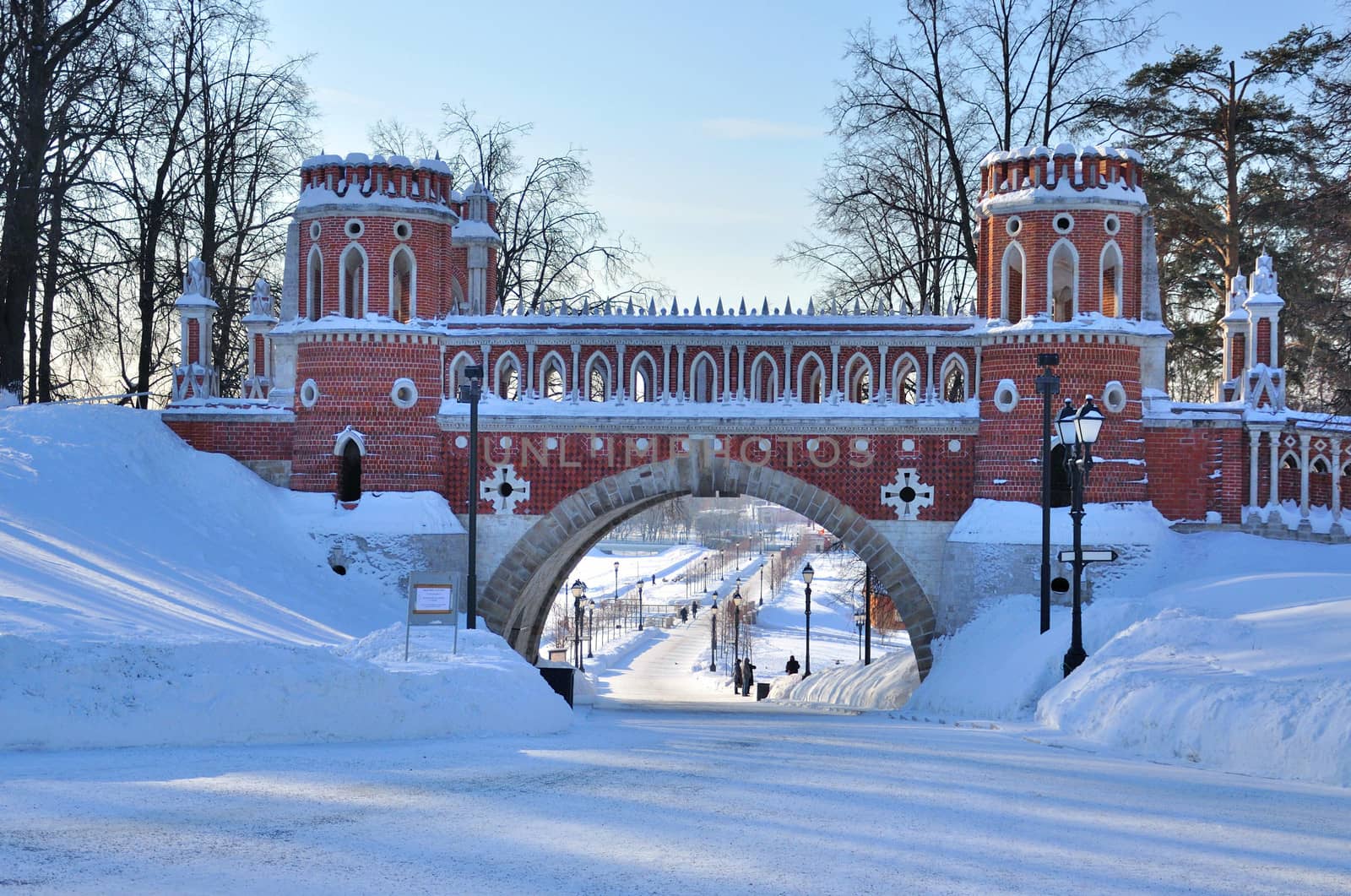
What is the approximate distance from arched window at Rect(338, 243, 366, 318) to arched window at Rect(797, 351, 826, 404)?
7.02 metres

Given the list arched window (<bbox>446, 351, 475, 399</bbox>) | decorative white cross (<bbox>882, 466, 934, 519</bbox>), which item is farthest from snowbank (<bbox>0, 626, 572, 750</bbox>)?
arched window (<bbox>446, 351, 475, 399</bbox>)

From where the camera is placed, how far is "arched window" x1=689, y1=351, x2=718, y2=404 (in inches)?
995

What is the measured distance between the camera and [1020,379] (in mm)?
24328

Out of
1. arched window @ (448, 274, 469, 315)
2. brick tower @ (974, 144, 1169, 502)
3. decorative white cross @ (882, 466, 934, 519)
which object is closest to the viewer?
brick tower @ (974, 144, 1169, 502)

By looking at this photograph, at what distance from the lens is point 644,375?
25.6 m

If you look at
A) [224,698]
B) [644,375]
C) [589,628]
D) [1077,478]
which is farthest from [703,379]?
[589,628]

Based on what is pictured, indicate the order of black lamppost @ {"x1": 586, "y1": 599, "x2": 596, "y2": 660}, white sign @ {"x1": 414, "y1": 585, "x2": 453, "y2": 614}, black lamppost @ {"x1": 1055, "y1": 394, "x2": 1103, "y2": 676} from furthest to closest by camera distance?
black lamppost @ {"x1": 586, "y1": 599, "x2": 596, "y2": 660} → black lamppost @ {"x1": 1055, "y1": 394, "x2": 1103, "y2": 676} → white sign @ {"x1": 414, "y1": 585, "x2": 453, "y2": 614}

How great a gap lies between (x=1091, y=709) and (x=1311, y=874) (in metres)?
6.41

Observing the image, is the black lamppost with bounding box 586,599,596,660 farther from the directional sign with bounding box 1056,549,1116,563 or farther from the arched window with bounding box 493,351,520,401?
the directional sign with bounding box 1056,549,1116,563

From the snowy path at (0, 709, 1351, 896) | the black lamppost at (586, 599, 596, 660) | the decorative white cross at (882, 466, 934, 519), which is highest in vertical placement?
the decorative white cross at (882, 466, 934, 519)

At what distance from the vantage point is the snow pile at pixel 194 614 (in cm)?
1129

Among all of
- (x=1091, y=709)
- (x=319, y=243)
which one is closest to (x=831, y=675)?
(x=319, y=243)

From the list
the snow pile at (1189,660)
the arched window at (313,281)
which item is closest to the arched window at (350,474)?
the arched window at (313,281)

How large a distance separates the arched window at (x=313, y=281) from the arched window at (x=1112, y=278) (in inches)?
482
